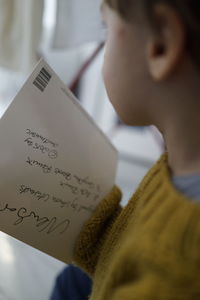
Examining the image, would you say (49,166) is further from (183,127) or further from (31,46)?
(31,46)

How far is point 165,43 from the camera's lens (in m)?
0.32

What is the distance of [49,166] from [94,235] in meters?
0.12

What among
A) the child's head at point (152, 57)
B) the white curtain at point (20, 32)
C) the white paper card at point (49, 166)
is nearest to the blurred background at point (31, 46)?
the white curtain at point (20, 32)

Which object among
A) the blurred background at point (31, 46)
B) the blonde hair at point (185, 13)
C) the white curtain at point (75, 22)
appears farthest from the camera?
the white curtain at point (75, 22)

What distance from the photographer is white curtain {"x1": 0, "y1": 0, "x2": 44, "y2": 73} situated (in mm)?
833

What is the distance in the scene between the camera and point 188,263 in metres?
0.31

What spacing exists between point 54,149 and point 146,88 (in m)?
0.15

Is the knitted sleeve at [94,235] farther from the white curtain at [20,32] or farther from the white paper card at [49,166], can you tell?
the white curtain at [20,32]

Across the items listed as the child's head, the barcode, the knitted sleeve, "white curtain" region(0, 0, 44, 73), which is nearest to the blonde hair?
the child's head

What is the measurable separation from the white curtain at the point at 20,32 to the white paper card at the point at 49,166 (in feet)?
1.50

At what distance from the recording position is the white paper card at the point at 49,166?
0.39m

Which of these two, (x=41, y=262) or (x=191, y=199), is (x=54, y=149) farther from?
(x=41, y=262)

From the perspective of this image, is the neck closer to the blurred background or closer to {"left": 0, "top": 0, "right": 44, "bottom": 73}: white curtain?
the blurred background

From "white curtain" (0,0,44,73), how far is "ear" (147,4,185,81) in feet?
1.92
